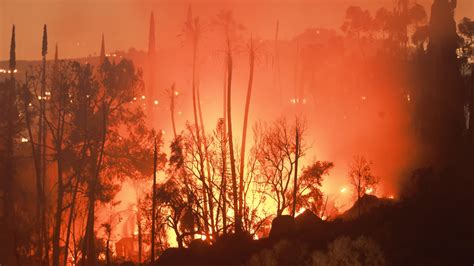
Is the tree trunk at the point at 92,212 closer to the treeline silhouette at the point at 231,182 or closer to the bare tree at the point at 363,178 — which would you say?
the treeline silhouette at the point at 231,182

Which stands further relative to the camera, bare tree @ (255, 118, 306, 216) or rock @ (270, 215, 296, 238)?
bare tree @ (255, 118, 306, 216)

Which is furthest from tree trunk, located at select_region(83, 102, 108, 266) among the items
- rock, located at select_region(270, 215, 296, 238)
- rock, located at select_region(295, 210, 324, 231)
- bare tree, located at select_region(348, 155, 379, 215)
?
bare tree, located at select_region(348, 155, 379, 215)

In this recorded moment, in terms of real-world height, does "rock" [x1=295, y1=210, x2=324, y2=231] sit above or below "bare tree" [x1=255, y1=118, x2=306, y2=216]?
below

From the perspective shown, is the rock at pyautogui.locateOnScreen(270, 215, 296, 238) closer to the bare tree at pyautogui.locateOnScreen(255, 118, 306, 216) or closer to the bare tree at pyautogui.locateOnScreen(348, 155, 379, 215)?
the bare tree at pyautogui.locateOnScreen(255, 118, 306, 216)

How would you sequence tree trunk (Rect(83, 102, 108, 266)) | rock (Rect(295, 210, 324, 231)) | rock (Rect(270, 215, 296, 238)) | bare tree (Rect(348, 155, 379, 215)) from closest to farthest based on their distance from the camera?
rock (Rect(295, 210, 324, 231)), rock (Rect(270, 215, 296, 238)), tree trunk (Rect(83, 102, 108, 266)), bare tree (Rect(348, 155, 379, 215))

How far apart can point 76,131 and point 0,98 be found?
45.3ft

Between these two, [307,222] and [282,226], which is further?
[307,222]

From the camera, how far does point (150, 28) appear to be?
128 meters

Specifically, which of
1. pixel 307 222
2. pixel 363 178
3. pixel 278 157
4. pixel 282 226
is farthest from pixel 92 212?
pixel 363 178

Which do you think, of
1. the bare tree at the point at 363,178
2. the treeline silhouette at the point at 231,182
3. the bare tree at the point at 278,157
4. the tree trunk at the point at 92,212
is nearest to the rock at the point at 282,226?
the treeline silhouette at the point at 231,182

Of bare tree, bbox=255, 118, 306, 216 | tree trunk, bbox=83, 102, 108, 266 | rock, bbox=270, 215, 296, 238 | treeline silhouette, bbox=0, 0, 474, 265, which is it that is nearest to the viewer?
treeline silhouette, bbox=0, 0, 474, 265

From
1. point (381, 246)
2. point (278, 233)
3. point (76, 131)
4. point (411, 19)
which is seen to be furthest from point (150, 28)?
point (381, 246)

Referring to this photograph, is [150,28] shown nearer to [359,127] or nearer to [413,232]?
[359,127]

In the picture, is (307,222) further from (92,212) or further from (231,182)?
(92,212)
